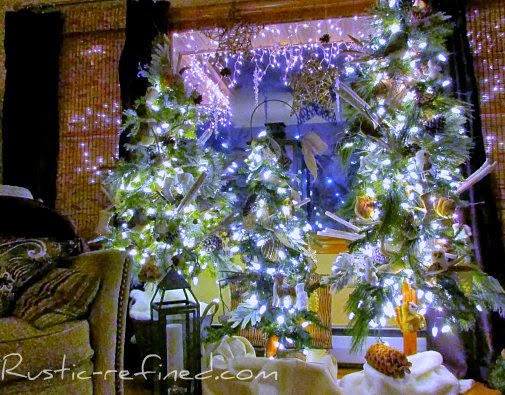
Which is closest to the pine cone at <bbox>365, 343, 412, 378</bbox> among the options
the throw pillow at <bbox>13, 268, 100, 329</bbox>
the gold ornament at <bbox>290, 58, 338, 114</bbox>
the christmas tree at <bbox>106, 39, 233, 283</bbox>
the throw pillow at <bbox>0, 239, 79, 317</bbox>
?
the christmas tree at <bbox>106, 39, 233, 283</bbox>

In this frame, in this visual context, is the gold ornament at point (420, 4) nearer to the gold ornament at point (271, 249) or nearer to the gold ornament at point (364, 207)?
the gold ornament at point (364, 207)

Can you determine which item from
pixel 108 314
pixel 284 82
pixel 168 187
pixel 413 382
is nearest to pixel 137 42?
pixel 168 187

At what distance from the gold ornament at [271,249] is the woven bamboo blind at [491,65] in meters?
1.39

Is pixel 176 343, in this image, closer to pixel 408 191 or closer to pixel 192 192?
pixel 192 192

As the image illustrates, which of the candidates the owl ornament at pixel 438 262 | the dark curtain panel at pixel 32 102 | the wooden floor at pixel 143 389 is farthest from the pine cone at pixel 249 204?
the dark curtain panel at pixel 32 102

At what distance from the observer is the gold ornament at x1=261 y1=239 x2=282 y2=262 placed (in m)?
2.23

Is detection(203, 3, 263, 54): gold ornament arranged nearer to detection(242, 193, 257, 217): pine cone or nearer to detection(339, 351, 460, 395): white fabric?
detection(242, 193, 257, 217): pine cone

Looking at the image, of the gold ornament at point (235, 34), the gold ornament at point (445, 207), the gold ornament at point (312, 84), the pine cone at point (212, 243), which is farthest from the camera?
the gold ornament at point (312, 84)

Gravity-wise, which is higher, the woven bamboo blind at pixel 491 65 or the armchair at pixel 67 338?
the woven bamboo blind at pixel 491 65

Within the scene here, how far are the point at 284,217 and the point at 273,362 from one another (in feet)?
2.28

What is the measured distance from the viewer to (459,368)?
2.43m

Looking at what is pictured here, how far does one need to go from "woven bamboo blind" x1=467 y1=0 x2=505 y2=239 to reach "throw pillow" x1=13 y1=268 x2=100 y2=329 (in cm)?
227

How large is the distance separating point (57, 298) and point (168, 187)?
39.7 inches

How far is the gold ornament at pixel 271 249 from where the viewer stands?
223 centimetres
